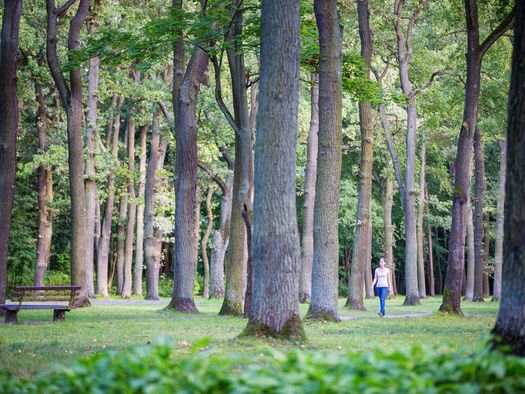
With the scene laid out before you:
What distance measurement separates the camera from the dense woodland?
1152 cm

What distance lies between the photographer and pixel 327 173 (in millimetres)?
17578

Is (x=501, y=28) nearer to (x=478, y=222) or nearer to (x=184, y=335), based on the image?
(x=184, y=335)

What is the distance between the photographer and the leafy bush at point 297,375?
5059mm

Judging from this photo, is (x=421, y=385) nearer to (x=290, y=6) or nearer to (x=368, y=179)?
(x=290, y=6)

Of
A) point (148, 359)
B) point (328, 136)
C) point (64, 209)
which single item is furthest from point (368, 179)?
point (64, 209)

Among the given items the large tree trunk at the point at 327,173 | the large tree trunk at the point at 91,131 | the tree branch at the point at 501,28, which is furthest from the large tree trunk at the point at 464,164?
the large tree trunk at the point at 91,131

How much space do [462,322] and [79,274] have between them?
37.2 ft

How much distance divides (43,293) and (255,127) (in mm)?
6509

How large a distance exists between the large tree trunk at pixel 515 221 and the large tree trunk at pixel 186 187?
1484 cm

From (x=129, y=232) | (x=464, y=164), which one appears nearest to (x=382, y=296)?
(x=464, y=164)

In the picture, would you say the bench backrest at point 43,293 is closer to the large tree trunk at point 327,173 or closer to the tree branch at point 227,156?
the large tree trunk at point 327,173

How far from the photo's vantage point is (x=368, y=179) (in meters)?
25.2

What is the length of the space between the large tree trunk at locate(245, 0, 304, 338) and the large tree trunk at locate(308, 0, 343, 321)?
234 inches

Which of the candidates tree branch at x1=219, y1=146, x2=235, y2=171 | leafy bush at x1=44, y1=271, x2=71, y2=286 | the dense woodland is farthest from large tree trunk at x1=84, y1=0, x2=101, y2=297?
leafy bush at x1=44, y1=271, x2=71, y2=286
